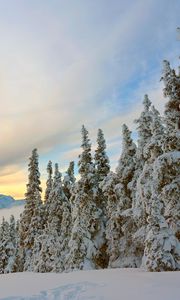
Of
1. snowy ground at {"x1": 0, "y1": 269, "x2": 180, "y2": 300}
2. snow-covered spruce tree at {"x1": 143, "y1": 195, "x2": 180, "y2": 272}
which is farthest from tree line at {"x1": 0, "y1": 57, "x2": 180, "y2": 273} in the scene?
snowy ground at {"x1": 0, "y1": 269, "x2": 180, "y2": 300}

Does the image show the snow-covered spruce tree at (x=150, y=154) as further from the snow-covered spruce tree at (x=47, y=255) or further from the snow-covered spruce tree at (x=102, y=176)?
the snow-covered spruce tree at (x=47, y=255)

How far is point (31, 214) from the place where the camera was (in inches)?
1720

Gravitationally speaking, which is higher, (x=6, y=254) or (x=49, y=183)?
(x=49, y=183)

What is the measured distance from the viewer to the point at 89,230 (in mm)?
31531

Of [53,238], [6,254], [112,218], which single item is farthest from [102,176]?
[6,254]

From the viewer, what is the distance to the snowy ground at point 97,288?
9312 millimetres

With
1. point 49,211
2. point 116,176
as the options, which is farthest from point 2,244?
point 116,176

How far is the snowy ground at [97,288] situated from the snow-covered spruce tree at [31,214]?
3044 centimetres

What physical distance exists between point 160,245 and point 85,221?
15.7 m

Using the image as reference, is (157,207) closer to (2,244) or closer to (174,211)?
(174,211)

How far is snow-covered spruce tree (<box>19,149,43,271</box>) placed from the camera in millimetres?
42281

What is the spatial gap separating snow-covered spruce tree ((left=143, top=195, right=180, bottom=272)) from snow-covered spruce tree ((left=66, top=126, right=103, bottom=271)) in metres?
14.1

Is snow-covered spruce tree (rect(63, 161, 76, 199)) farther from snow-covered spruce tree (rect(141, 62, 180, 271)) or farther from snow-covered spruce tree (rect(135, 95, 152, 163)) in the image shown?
snow-covered spruce tree (rect(141, 62, 180, 271))

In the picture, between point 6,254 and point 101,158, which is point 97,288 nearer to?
point 101,158
